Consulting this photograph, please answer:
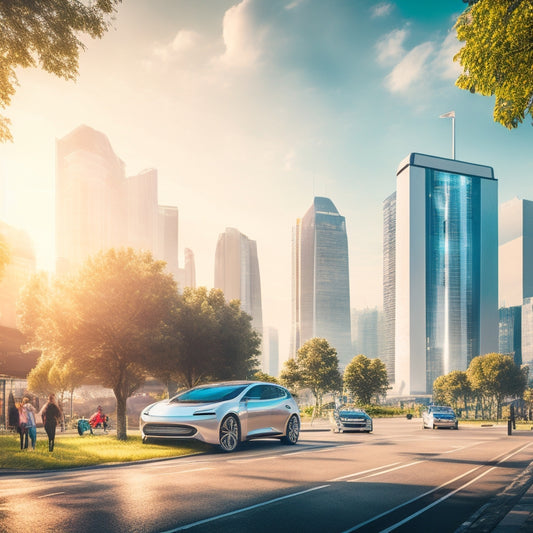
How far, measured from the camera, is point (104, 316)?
23.6m

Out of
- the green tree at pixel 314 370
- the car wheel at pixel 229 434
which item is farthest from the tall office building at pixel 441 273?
the car wheel at pixel 229 434

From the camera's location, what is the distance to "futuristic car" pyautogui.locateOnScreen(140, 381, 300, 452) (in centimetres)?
1367

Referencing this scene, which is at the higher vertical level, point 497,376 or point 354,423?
point 354,423

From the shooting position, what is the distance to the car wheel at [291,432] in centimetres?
1681

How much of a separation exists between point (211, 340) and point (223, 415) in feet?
75.8

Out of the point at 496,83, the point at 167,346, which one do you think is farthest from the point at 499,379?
the point at 496,83

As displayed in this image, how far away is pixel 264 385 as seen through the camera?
16.2 meters

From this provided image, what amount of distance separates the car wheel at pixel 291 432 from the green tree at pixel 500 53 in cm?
1032

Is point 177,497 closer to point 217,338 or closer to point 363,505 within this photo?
point 363,505

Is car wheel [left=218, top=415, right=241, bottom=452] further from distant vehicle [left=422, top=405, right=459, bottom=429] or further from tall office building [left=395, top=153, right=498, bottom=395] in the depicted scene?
tall office building [left=395, top=153, right=498, bottom=395]

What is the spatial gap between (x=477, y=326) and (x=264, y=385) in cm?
17747

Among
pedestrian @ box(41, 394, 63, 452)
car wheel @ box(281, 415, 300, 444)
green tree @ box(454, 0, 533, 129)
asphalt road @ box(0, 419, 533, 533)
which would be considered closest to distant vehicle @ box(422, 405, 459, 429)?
car wheel @ box(281, 415, 300, 444)

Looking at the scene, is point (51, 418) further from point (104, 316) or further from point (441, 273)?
point (441, 273)

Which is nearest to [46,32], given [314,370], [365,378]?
[314,370]
